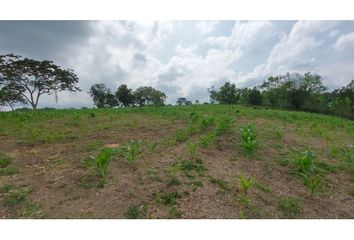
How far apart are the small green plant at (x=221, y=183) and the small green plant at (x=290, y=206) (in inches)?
35.1

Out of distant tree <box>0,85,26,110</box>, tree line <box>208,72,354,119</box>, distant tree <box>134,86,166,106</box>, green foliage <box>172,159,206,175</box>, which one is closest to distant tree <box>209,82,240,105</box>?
tree line <box>208,72,354,119</box>

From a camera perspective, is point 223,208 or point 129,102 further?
point 129,102

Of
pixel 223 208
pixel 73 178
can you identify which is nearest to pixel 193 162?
pixel 223 208

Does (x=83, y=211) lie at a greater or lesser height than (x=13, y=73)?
lesser

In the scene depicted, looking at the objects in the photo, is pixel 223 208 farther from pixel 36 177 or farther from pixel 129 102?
pixel 129 102

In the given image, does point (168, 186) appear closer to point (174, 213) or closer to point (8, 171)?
point (174, 213)

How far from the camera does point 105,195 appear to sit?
3783 millimetres

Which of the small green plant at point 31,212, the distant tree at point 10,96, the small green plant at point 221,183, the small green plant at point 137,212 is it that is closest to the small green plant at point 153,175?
the small green plant at point 137,212

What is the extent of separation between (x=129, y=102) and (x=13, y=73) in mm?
30587

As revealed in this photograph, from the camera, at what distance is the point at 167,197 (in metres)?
3.70

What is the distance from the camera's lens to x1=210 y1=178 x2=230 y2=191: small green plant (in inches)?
161

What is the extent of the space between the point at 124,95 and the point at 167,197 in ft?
180

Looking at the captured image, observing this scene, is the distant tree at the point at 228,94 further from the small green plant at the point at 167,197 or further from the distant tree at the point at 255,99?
the small green plant at the point at 167,197

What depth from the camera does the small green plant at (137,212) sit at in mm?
3273
